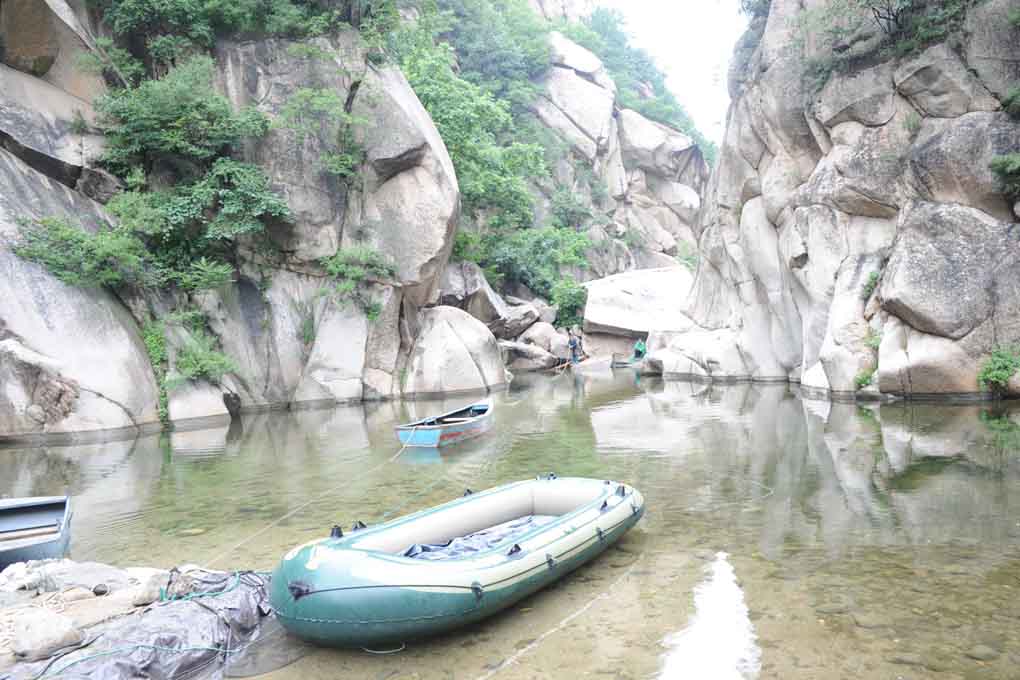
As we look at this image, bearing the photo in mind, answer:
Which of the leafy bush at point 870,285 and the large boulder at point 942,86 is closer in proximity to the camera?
the large boulder at point 942,86

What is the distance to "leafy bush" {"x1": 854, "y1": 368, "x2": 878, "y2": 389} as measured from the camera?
1659cm

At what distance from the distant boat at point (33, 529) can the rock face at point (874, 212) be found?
647 inches

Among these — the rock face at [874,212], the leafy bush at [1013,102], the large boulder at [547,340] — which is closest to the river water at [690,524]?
the rock face at [874,212]

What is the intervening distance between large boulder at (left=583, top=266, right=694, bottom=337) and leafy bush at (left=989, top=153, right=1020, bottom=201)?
17.9 meters

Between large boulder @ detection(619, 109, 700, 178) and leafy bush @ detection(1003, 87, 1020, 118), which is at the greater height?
large boulder @ detection(619, 109, 700, 178)

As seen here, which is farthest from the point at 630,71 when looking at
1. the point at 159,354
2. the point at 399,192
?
the point at 159,354

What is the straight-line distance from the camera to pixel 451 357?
923 inches

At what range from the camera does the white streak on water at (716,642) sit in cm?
421

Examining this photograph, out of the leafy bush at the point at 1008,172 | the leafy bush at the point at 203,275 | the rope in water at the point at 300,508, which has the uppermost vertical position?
the leafy bush at the point at 1008,172

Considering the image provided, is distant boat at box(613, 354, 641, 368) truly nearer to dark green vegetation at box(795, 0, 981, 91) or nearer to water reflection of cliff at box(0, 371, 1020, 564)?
water reflection of cliff at box(0, 371, 1020, 564)

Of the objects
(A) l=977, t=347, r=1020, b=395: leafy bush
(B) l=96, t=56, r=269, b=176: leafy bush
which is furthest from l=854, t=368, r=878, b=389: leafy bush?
(B) l=96, t=56, r=269, b=176: leafy bush

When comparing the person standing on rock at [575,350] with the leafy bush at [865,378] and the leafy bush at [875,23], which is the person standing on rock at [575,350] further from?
the leafy bush at [865,378]

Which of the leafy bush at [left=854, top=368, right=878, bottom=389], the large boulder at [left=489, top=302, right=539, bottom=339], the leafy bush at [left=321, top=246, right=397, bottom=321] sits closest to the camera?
the leafy bush at [left=854, top=368, right=878, bottom=389]

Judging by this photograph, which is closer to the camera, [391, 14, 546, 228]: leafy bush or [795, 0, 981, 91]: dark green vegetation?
[795, 0, 981, 91]: dark green vegetation
